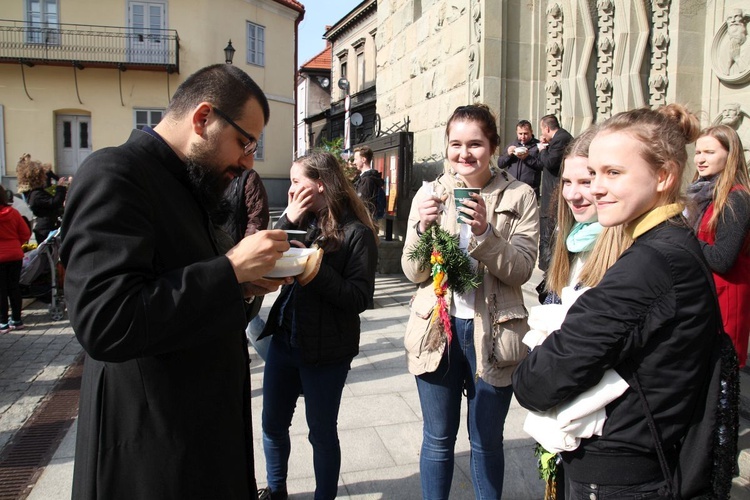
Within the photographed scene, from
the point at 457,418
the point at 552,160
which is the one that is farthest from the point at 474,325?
the point at 552,160

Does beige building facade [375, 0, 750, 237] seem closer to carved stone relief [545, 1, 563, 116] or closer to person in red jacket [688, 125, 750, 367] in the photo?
carved stone relief [545, 1, 563, 116]

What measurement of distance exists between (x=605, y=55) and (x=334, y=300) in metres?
5.95

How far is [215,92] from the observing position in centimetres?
170

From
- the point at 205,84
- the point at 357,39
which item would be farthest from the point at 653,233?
the point at 357,39

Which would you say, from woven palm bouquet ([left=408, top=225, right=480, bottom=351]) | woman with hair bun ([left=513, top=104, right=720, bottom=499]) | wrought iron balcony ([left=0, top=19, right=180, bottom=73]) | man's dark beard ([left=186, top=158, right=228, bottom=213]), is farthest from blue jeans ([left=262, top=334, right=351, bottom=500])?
wrought iron balcony ([left=0, top=19, right=180, bottom=73])

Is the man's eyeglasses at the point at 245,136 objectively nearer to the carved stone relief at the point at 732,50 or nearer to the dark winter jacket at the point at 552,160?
the dark winter jacket at the point at 552,160

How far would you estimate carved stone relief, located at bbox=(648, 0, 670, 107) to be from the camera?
6.30 m

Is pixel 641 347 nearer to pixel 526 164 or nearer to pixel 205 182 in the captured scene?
pixel 205 182

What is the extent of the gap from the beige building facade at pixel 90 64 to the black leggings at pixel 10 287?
58.9 ft

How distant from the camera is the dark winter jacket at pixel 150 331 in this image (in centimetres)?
138

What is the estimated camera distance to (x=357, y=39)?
3259cm

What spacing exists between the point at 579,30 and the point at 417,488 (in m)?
6.36

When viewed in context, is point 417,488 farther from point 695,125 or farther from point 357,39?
point 357,39

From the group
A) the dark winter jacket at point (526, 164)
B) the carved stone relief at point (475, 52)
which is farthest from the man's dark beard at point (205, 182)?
the carved stone relief at point (475, 52)
